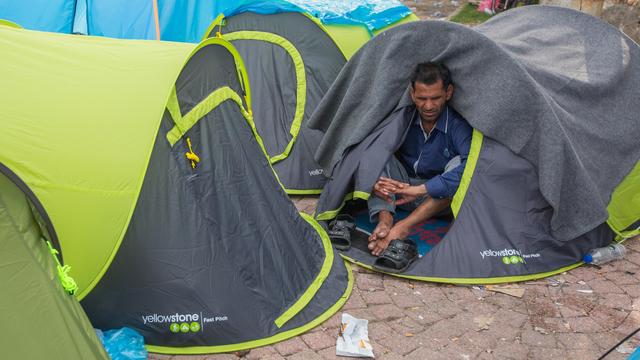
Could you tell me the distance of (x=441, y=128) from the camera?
4.69 meters

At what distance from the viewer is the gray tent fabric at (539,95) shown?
4.26 metres

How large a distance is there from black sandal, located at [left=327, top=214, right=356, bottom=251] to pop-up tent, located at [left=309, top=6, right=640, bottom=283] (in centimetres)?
7

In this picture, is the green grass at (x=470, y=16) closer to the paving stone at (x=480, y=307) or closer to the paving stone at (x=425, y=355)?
the paving stone at (x=480, y=307)

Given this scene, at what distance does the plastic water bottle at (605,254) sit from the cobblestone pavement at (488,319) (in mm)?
54

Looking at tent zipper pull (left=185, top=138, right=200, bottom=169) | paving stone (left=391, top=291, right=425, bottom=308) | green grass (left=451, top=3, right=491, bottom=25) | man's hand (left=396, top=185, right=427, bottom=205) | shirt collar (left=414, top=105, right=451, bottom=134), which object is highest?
tent zipper pull (left=185, top=138, right=200, bottom=169)

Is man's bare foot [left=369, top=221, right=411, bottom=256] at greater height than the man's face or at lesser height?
lesser

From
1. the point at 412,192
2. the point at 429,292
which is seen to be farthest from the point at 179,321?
the point at 412,192

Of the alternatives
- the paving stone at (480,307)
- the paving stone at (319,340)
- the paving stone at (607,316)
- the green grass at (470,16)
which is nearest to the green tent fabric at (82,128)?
the paving stone at (319,340)

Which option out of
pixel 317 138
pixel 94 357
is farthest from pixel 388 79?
pixel 94 357

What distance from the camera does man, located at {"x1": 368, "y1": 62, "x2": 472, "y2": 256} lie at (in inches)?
177

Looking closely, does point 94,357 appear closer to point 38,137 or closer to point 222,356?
point 222,356

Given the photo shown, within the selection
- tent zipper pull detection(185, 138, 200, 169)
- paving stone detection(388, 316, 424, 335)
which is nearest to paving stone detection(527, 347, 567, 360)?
paving stone detection(388, 316, 424, 335)

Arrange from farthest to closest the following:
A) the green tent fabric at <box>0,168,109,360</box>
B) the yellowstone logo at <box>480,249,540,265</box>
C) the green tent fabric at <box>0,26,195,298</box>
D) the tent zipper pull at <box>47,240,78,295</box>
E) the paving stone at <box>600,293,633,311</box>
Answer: the yellowstone logo at <box>480,249,540,265</box> < the paving stone at <box>600,293,633,311</box> < the green tent fabric at <box>0,26,195,298</box> < the tent zipper pull at <box>47,240,78,295</box> < the green tent fabric at <box>0,168,109,360</box>

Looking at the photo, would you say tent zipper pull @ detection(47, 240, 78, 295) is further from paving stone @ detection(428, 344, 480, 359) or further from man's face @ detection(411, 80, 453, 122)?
man's face @ detection(411, 80, 453, 122)
